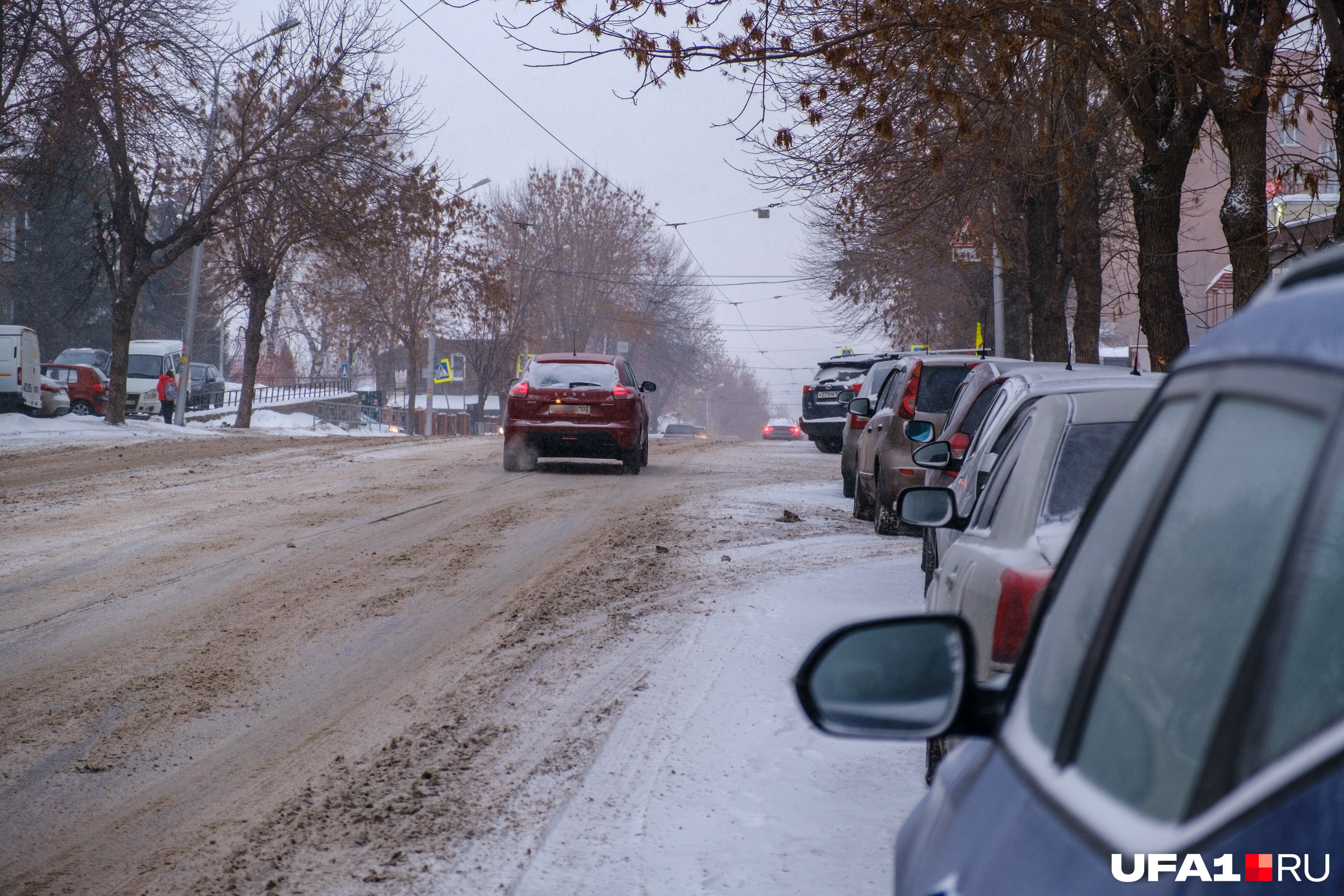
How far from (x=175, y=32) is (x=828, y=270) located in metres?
21.3

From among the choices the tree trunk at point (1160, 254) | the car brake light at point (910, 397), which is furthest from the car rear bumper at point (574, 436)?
the tree trunk at point (1160, 254)

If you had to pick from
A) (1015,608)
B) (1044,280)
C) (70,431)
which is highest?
(1044,280)

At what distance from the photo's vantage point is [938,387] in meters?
11.2

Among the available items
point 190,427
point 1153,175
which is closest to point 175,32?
point 190,427

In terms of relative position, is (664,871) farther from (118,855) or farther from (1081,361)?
(1081,361)

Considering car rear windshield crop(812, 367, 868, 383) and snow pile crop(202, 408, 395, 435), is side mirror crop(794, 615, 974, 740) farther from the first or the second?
snow pile crop(202, 408, 395, 435)

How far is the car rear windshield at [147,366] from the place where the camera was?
40781mm

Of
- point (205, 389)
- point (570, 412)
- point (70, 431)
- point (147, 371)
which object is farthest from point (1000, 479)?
point (205, 389)

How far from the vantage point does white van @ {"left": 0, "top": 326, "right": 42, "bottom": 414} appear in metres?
28.8

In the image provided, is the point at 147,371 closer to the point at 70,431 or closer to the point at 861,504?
the point at 70,431

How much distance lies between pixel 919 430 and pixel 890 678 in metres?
8.48

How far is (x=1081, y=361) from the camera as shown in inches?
699

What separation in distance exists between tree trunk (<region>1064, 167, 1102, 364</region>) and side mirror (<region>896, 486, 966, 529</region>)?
39.9ft

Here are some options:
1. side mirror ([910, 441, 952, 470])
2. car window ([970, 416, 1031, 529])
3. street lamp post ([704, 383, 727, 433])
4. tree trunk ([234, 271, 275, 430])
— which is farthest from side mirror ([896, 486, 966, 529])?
street lamp post ([704, 383, 727, 433])
